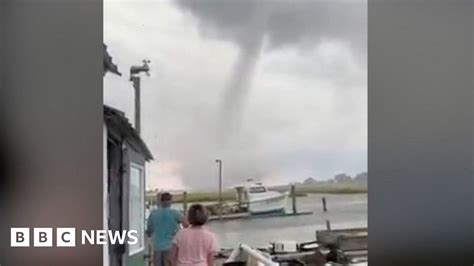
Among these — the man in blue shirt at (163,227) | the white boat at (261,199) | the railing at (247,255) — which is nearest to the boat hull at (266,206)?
the white boat at (261,199)

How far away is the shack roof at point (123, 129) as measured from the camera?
115 inches

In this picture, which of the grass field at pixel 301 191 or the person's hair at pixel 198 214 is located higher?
the grass field at pixel 301 191

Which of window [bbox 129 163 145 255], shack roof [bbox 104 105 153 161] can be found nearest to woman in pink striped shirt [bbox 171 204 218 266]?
window [bbox 129 163 145 255]

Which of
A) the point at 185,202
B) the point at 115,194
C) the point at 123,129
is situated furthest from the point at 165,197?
the point at 123,129

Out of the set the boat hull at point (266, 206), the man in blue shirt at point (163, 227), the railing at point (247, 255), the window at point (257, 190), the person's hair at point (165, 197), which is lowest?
the railing at point (247, 255)

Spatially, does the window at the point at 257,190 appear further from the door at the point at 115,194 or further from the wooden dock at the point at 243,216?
the door at the point at 115,194

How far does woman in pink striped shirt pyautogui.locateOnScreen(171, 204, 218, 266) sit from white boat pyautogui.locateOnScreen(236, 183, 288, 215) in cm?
16

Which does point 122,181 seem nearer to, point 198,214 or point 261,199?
point 198,214

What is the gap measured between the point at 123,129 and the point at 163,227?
1.28ft

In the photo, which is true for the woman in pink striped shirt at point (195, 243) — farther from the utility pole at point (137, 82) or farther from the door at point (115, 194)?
the utility pole at point (137, 82)

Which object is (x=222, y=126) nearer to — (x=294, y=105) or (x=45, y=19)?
(x=294, y=105)

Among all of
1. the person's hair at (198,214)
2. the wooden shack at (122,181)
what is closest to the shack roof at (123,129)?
the wooden shack at (122,181)

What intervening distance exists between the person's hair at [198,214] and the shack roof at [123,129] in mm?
242

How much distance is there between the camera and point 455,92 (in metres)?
3.06
